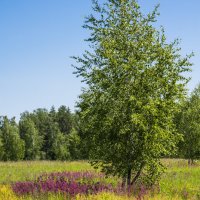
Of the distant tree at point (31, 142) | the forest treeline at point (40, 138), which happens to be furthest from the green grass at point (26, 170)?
the distant tree at point (31, 142)

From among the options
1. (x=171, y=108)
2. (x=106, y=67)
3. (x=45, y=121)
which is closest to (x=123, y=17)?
(x=106, y=67)

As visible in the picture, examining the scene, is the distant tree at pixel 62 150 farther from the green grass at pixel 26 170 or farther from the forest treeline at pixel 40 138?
the green grass at pixel 26 170

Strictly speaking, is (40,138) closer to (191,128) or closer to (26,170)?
(191,128)

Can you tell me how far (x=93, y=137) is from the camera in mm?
12609

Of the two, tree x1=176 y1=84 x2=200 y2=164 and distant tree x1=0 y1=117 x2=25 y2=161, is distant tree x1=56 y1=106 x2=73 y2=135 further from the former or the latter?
tree x1=176 y1=84 x2=200 y2=164

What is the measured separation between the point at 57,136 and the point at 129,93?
71.1 m

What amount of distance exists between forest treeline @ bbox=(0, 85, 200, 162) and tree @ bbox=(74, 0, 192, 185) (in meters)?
1.13

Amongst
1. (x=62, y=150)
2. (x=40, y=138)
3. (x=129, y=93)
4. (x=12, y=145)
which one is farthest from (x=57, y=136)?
(x=129, y=93)

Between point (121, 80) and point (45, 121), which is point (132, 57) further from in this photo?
point (45, 121)

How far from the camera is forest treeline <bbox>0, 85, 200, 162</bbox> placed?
3412 cm

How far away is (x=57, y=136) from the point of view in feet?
270

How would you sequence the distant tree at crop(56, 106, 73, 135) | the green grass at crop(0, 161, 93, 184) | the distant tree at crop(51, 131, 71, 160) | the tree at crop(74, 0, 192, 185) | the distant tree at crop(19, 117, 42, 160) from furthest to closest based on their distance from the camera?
1. the distant tree at crop(56, 106, 73, 135)
2. the distant tree at crop(19, 117, 42, 160)
3. the distant tree at crop(51, 131, 71, 160)
4. the green grass at crop(0, 161, 93, 184)
5. the tree at crop(74, 0, 192, 185)

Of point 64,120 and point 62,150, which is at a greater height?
point 64,120

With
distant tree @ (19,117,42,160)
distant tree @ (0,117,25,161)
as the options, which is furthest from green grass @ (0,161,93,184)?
distant tree @ (19,117,42,160)
